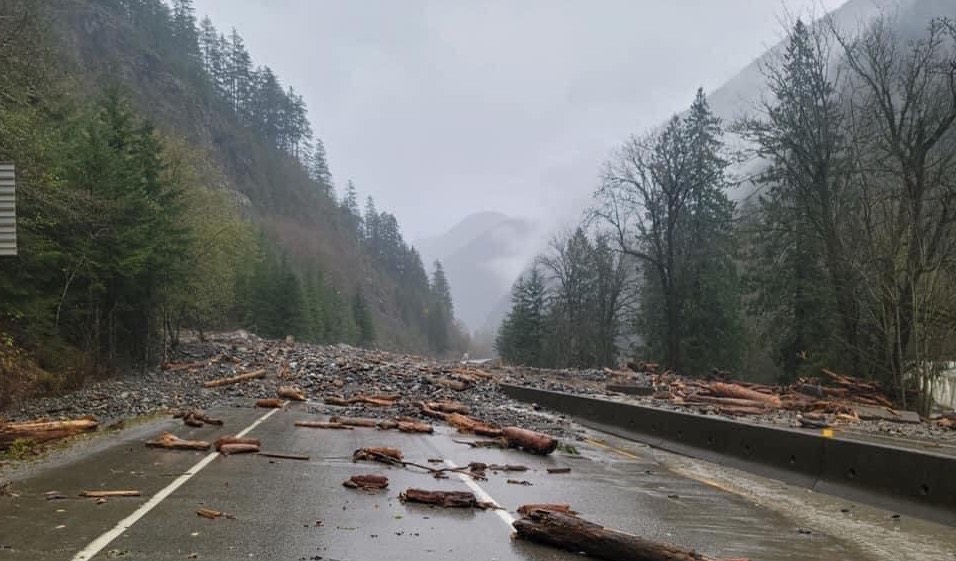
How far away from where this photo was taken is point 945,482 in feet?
24.7

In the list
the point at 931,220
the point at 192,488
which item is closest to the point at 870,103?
the point at 931,220

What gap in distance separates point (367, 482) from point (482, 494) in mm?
1415

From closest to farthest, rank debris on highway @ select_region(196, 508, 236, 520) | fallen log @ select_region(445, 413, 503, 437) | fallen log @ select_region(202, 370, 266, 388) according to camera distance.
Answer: debris on highway @ select_region(196, 508, 236, 520) < fallen log @ select_region(445, 413, 503, 437) < fallen log @ select_region(202, 370, 266, 388)

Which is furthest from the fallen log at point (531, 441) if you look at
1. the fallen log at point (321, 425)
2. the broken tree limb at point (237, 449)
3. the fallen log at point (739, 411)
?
the fallen log at point (739, 411)

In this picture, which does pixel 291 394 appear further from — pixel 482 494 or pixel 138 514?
pixel 138 514

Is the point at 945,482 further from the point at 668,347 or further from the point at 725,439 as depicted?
the point at 668,347

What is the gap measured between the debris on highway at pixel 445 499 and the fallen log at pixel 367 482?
2.29ft

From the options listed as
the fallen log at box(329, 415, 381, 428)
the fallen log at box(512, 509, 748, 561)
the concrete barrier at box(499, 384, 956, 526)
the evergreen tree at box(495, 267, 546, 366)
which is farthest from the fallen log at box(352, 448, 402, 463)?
the evergreen tree at box(495, 267, 546, 366)

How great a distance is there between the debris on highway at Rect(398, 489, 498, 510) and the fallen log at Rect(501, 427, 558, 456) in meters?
4.90

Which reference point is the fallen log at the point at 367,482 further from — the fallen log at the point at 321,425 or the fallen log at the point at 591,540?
the fallen log at the point at 321,425

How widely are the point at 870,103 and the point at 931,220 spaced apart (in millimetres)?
6314

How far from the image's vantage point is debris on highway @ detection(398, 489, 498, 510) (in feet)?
26.0

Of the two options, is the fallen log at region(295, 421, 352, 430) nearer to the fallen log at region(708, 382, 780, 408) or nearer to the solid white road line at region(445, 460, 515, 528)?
the solid white road line at region(445, 460, 515, 528)

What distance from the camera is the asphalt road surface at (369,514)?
5957 millimetres
